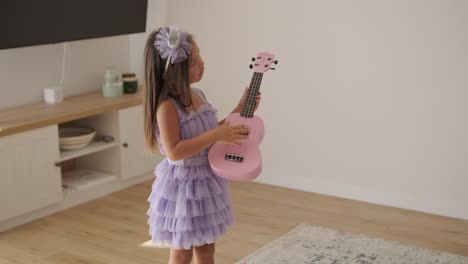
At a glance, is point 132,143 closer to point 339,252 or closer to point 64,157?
point 64,157

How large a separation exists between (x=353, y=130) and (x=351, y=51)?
1.46ft

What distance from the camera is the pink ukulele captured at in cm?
A: 233

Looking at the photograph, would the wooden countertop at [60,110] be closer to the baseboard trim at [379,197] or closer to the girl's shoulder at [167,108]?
the baseboard trim at [379,197]

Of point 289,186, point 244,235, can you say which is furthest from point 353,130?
point 244,235

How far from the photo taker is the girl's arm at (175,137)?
2266 mm

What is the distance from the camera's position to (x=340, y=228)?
3463 millimetres

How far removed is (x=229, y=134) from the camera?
231 centimetres

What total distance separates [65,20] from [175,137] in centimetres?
171

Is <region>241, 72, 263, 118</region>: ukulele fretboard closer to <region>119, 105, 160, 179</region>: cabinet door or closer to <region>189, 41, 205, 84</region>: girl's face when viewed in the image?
<region>189, 41, 205, 84</region>: girl's face

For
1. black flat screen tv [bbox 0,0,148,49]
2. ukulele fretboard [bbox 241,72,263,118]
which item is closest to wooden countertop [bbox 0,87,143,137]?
black flat screen tv [bbox 0,0,148,49]

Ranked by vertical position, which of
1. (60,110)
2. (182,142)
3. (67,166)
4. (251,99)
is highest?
(251,99)

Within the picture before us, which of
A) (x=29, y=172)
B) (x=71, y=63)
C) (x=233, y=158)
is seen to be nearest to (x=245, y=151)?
(x=233, y=158)

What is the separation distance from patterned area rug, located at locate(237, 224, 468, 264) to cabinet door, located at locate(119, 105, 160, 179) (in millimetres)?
1189

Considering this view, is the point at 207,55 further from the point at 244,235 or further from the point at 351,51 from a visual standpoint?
the point at 244,235
